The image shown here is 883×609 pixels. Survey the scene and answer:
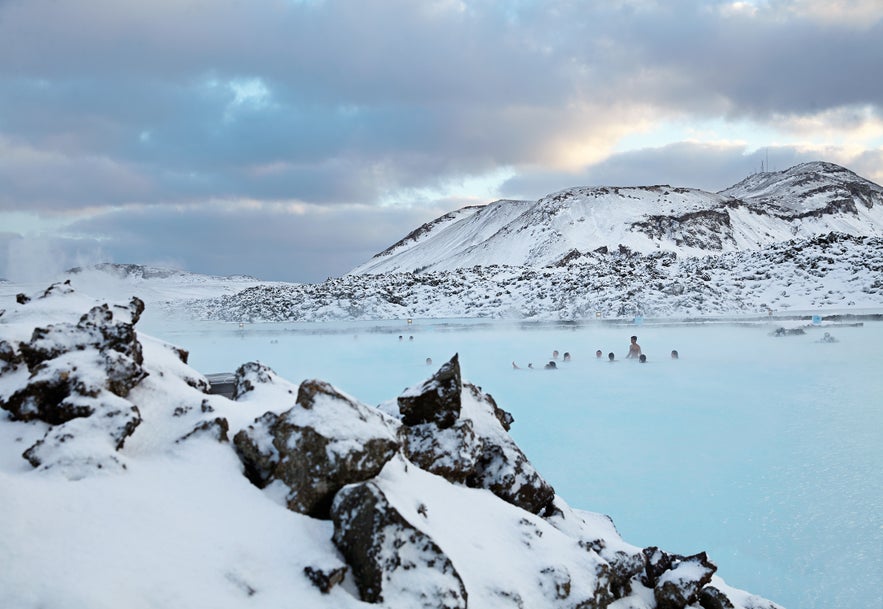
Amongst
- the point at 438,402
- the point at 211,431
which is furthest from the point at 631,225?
the point at 211,431

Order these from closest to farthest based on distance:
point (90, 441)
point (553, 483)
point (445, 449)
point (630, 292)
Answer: point (90, 441) → point (445, 449) → point (553, 483) → point (630, 292)

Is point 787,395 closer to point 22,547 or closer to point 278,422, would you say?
point 278,422

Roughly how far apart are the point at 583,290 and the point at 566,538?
21.1 meters

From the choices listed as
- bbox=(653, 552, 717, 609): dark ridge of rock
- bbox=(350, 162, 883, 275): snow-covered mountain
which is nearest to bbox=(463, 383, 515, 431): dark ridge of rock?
bbox=(653, 552, 717, 609): dark ridge of rock

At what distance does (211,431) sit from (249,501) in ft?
1.29

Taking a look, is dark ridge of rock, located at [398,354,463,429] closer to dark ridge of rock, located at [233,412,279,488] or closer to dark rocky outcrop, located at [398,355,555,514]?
dark rocky outcrop, located at [398,355,555,514]

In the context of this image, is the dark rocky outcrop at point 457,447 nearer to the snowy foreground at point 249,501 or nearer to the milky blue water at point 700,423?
the snowy foreground at point 249,501

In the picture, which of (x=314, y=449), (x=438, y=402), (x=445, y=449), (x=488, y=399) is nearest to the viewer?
(x=314, y=449)

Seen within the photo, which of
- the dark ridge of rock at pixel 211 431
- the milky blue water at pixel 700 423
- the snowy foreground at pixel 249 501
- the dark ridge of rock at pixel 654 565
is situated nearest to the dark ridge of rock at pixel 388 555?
the snowy foreground at pixel 249 501

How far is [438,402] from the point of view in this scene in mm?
3312

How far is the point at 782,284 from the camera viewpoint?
23.1 metres

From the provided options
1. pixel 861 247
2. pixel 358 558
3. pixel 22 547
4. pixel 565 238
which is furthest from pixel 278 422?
pixel 565 238

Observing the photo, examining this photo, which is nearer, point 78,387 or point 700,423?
point 78,387

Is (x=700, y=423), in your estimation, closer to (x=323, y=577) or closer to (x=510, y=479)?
(x=510, y=479)
